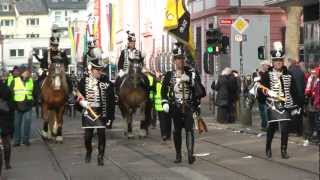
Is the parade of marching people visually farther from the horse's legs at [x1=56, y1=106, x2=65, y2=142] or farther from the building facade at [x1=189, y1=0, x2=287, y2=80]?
the building facade at [x1=189, y1=0, x2=287, y2=80]

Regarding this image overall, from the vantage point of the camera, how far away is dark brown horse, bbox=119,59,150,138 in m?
19.7

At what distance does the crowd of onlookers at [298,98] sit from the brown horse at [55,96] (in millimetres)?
4832

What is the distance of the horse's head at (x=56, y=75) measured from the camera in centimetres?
1923

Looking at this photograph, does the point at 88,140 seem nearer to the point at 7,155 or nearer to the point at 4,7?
the point at 7,155

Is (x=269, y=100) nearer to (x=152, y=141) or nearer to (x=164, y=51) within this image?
(x=152, y=141)

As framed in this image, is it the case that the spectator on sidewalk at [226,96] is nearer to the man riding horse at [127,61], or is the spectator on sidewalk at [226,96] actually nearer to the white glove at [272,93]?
the man riding horse at [127,61]

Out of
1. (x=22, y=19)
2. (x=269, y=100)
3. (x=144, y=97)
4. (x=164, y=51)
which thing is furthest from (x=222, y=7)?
(x=22, y=19)

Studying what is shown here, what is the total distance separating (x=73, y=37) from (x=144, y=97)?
49986 mm

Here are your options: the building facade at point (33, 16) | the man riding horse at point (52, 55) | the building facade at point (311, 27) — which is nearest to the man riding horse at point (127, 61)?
the man riding horse at point (52, 55)

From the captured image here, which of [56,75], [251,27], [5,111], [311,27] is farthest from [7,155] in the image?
[251,27]

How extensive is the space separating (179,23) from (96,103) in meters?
20.4

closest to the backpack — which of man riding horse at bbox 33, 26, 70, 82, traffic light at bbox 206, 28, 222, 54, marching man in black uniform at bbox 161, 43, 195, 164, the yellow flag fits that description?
marching man in black uniform at bbox 161, 43, 195, 164

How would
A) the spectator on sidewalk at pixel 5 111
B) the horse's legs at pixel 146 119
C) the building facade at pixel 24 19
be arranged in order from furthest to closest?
the building facade at pixel 24 19
the horse's legs at pixel 146 119
the spectator on sidewalk at pixel 5 111

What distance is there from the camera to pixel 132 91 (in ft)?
65.3
